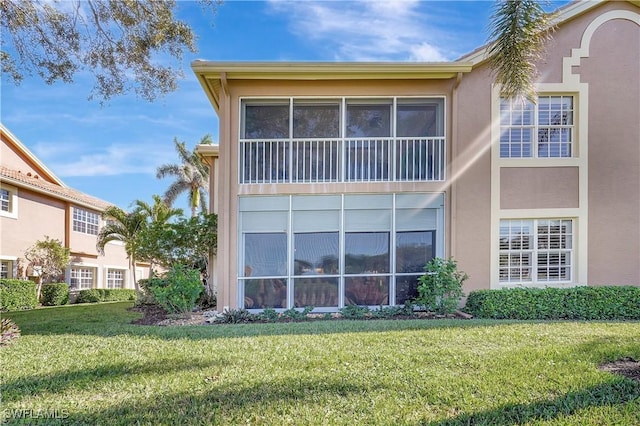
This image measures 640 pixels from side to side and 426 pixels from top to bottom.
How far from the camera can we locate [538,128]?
10719 millimetres

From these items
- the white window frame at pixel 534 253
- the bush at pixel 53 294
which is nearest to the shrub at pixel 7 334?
the white window frame at pixel 534 253

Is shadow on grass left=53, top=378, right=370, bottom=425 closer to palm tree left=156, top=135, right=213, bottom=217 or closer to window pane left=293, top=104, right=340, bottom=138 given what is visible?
window pane left=293, top=104, right=340, bottom=138

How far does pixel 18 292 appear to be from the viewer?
15.0 meters

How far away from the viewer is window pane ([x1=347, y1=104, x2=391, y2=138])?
11.0 m

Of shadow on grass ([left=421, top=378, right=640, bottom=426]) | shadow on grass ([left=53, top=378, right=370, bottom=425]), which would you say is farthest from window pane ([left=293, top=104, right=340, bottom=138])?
shadow on grass ([left=421, top=378, right=640, bottom=426])

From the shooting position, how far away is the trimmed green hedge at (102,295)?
782 inches

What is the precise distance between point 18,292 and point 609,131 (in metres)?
20.6

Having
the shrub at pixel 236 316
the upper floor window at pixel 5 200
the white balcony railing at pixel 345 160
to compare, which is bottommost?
the shrub at pixel 236 316

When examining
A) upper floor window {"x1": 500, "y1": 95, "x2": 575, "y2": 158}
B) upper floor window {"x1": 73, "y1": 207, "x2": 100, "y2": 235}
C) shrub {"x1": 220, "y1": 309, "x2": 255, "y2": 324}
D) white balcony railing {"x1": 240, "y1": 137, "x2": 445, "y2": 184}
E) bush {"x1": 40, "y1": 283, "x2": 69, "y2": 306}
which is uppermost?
upper floor window {"x1": 500, "y1": 95, "x2": 575, "y2": 158}

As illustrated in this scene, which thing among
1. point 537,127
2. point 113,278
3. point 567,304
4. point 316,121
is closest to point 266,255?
point 316,121

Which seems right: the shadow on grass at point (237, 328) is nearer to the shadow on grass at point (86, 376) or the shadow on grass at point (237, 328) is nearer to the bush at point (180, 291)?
the bush at point (180, 291)

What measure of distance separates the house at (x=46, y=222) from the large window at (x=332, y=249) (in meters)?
12.6

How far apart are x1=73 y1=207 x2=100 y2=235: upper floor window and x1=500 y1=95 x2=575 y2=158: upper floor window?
69.7 ft

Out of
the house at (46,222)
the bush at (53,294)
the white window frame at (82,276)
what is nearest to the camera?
the house at (46,222)
